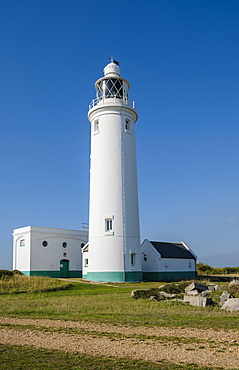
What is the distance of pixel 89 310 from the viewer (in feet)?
42.9

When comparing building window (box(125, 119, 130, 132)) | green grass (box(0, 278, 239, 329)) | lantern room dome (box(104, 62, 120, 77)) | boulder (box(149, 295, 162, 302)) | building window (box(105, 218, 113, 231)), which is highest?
lantern room dome (box(104, 62, 120, 77))

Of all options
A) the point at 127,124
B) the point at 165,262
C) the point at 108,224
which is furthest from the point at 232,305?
the point at 127,124

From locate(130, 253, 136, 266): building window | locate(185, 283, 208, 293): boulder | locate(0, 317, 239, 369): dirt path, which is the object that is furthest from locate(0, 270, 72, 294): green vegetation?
locate(0, 317, 239, 369): dirt path

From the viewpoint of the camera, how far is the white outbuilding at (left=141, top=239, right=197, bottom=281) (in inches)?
1219

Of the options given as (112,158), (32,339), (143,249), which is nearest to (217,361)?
(32,339)

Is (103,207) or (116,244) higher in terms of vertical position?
(103,207)

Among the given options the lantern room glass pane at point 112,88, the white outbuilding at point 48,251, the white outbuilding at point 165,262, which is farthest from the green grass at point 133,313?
the white outbuilding at point 48,251

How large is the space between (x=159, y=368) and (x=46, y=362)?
6.51 feet

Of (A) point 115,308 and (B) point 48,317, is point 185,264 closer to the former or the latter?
(A) point 115,308

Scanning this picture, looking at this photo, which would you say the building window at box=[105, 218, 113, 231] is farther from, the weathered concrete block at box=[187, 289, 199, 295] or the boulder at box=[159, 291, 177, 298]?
the weathered concrete block at box=[187, 289, 199, 295]

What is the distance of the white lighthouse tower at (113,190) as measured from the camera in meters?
27.8

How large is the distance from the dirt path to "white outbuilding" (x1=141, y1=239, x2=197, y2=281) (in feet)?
70.7

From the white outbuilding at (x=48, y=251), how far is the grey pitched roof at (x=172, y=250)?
923 cm

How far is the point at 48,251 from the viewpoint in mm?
35750
